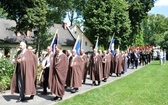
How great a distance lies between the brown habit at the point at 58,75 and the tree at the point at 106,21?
27665 mm

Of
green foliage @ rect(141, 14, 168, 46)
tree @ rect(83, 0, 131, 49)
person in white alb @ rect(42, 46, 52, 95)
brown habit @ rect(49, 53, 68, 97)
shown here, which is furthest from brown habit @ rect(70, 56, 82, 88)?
green foliage @ rect(141, 14, 168, 46)

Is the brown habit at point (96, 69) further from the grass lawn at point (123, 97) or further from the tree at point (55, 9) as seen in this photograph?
the tree at point (55, 9)

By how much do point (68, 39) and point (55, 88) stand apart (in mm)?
47735

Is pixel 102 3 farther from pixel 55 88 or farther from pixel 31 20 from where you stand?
pixel 55 88

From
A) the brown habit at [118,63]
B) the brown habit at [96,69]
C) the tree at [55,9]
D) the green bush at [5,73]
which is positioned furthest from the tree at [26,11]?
the green bush at [5,73]

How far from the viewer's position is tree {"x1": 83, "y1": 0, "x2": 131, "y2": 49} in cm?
3925

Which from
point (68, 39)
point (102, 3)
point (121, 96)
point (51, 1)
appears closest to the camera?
point (121, 96)

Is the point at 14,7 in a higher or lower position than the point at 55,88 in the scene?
higher

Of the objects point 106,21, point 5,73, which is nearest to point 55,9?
point 106,21

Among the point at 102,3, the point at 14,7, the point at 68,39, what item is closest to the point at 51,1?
the point at 102,3

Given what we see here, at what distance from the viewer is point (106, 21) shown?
39.3 meters

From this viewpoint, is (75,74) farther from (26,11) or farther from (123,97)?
(26,11)

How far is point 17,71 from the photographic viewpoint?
11.0m

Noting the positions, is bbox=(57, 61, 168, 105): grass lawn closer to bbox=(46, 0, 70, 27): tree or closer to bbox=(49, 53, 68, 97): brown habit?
bbox=(49, 53, 68, 97): brown habit
